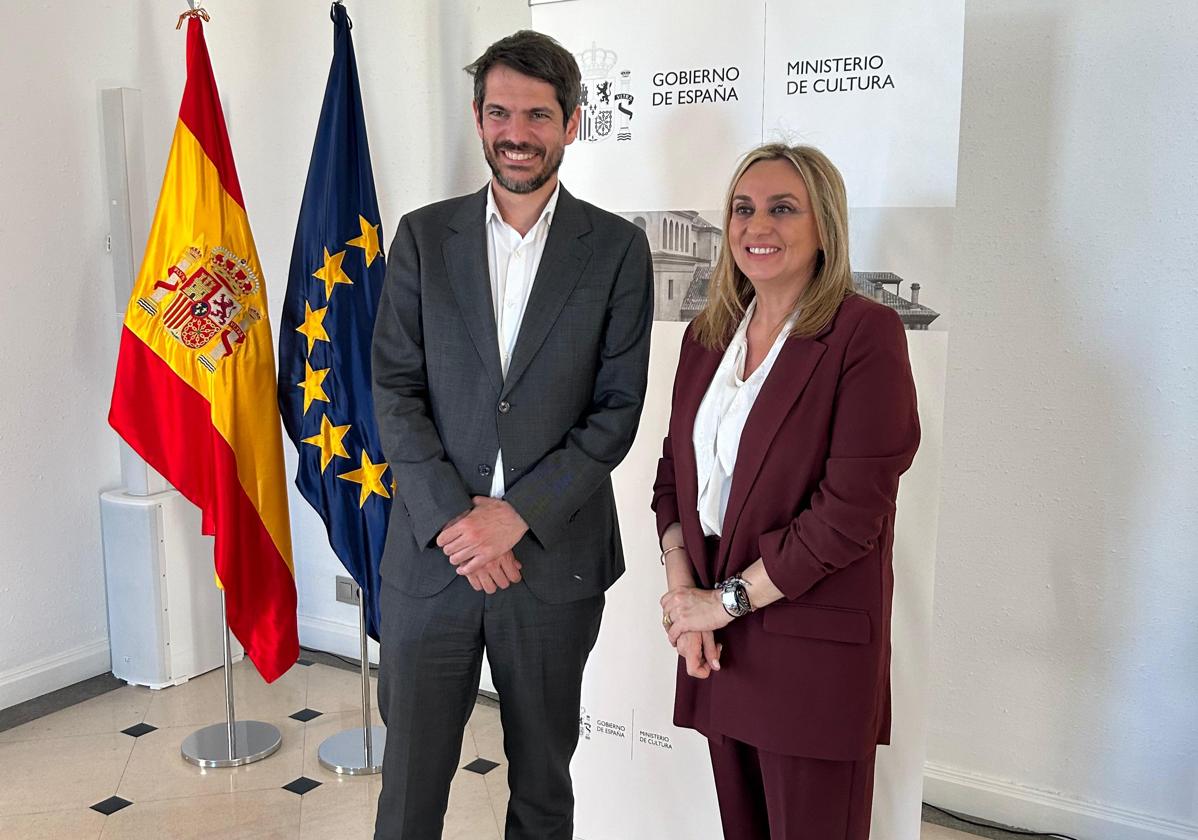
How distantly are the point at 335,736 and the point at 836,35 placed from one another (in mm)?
2628

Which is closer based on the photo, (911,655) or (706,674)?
(706,674)

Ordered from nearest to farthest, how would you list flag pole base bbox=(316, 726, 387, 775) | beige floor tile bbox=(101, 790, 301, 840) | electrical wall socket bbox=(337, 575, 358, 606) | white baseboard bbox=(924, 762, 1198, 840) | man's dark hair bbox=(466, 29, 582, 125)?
man's dark hair bbox=(466, 29, 582, 125) → white baseboard bbox=(924, 762, 1198, 840) → beige floor tile bbox=(101, 790, 301, 840) → flag pole base bbox=(316, 726, 387, 775) → electrical wall socket bbox=(337, 575, 358, 606)

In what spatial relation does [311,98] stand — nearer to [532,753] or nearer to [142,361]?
[142,361]

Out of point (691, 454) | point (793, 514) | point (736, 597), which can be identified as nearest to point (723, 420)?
point (691, 454)

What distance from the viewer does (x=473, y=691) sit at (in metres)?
1.98

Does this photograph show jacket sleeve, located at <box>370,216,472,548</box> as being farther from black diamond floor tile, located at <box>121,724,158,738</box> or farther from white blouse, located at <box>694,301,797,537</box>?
black diamond floor tile, located at <box>121,724,158,738</box>

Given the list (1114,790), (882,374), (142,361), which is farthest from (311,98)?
(1114,790)

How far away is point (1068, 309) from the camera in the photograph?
254cm

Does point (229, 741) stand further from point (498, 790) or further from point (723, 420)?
point (723, 420)

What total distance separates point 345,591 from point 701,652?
8.34 ft

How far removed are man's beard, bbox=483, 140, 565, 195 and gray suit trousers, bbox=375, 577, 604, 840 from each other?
0.75 m

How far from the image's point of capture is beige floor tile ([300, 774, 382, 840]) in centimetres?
274

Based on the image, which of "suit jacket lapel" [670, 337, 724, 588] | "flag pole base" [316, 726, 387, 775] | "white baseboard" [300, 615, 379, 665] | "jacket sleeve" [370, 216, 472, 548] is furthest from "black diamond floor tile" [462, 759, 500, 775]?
"suit jacket lapel" [670, 337, 724, 588]

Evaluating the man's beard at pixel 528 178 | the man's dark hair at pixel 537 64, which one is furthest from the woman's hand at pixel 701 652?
the man's dark hair at pixel 537 64
